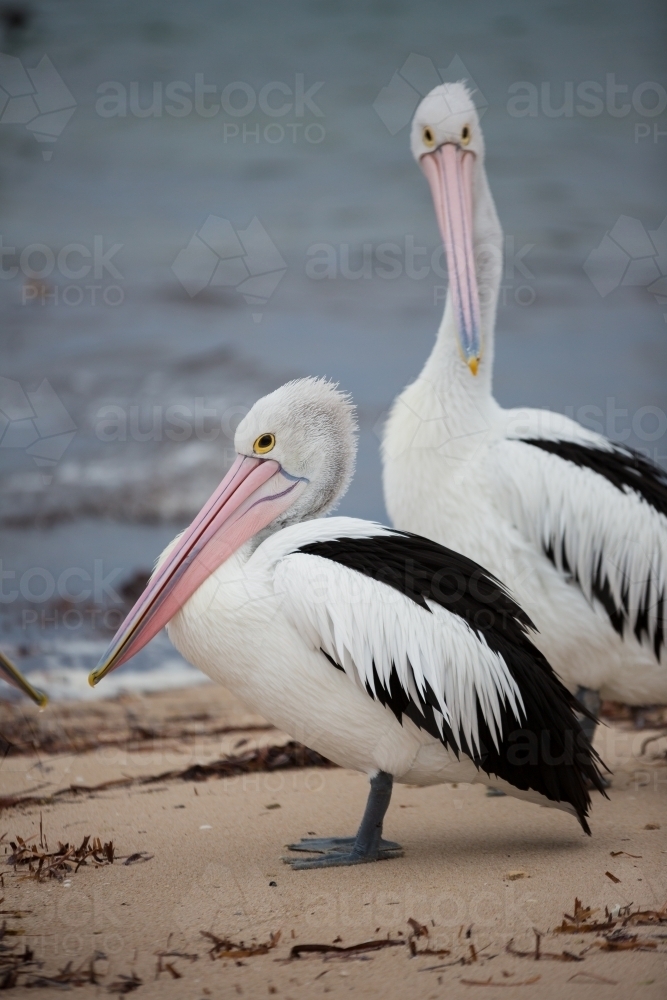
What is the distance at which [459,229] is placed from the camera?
12.0 feet

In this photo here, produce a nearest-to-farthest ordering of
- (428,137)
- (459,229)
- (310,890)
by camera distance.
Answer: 1. (310,890)
2. (459,229)
3. (428,137)

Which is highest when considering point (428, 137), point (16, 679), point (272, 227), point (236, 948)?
point (272, 227)

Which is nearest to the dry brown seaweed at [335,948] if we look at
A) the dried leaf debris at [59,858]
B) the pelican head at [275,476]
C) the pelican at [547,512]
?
the dried leaf debris at [59,858]

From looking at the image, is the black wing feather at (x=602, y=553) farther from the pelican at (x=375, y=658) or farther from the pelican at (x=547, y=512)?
the pelican at (x=375, y=658)

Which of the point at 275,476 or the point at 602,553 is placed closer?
the point at 275,476

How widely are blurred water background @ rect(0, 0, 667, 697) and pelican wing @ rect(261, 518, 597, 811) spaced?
446 centimetres

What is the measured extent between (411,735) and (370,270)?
5674mm

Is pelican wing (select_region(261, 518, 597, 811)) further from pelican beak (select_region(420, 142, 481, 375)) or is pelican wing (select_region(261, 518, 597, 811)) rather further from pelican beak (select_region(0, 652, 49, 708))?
pelican beak (select_region(420, 142, 481, 375))

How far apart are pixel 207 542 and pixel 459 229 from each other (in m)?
1.50

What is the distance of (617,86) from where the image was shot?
23.7ft

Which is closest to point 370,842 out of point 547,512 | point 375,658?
point 375,658

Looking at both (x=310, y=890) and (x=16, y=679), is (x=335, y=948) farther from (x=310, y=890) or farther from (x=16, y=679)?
(x=16, y=679)

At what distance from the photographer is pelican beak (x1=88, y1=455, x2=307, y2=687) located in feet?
8.93

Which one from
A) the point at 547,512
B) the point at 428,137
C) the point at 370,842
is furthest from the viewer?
the point at 428,137
